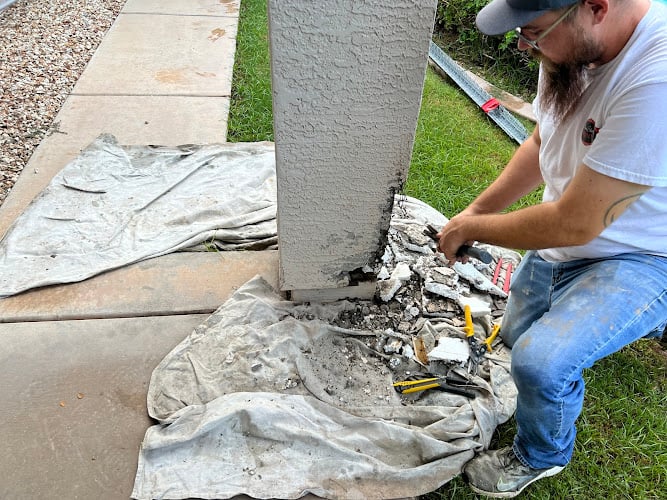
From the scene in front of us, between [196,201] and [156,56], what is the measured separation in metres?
2.33

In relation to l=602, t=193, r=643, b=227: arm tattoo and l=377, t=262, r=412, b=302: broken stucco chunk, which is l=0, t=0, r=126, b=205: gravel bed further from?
l=602, t=193, r=643, b=227: arm tattoo

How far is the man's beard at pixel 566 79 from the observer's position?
155cm

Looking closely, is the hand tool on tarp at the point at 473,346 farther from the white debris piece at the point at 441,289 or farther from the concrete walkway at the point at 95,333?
the concrete walkway at the point at 95,333

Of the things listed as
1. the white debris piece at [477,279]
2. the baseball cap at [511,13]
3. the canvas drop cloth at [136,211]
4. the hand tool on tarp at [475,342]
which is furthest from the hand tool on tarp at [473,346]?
the baseball cap at [511,13]

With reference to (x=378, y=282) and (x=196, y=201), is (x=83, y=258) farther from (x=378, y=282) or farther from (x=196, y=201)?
(x=378, y=282)

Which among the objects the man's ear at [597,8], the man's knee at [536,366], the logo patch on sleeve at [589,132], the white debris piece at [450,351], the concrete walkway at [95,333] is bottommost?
the concrete walkway at [95,333]

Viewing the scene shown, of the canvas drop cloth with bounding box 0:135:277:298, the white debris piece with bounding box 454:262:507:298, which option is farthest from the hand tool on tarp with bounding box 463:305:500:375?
the canvas drop cloth with bounding box 0:135:277:298

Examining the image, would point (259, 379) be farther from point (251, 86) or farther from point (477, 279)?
point (251, 86)

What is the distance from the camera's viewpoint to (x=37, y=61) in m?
4.50

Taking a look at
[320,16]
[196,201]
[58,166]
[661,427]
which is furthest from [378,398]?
[58,166]

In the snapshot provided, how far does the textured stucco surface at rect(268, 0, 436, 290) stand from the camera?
165 cm

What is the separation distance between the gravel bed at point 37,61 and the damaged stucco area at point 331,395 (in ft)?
6.48

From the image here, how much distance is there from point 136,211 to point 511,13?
2328 millimetres

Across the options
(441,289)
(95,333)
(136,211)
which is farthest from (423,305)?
(136,211)
